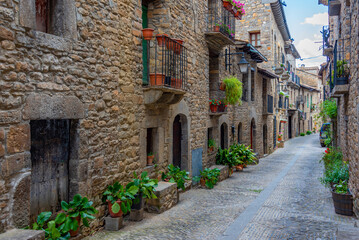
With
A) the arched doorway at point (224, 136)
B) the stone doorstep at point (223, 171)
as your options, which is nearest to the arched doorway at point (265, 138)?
the arched doorway at point (224, 136)

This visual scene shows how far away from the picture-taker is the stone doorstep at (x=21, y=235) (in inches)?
132

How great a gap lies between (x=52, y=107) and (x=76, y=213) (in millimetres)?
1466

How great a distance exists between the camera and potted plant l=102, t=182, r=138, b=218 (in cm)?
513

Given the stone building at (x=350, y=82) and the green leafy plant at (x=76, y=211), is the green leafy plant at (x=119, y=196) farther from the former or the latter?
the stone building at (x=350, y=82)

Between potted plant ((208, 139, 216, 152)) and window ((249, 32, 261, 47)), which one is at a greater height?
window ((249, 32, 261, 47))

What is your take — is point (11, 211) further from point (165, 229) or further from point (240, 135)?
point (240, 135)

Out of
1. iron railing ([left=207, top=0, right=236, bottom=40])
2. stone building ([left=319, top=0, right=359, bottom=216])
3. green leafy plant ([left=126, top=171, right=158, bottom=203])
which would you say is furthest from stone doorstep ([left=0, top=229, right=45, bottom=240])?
iron railing ([left=207, top=0, right=236, bottom=40])

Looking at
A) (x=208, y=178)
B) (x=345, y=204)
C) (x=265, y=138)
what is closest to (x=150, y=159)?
(x=208, y=178)

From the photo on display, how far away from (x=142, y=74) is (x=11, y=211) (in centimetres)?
362

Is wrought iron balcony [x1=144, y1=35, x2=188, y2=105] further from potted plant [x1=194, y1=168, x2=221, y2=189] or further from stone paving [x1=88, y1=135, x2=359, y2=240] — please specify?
potted plant [x1=194, y1=168, x2=221, y2=189]

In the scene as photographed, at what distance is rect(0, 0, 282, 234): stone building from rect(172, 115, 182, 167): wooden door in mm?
29

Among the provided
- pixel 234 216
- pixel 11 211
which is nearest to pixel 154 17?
pixel 234 216

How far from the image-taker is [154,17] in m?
7.45

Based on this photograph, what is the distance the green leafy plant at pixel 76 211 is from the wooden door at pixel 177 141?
13.7 feet
